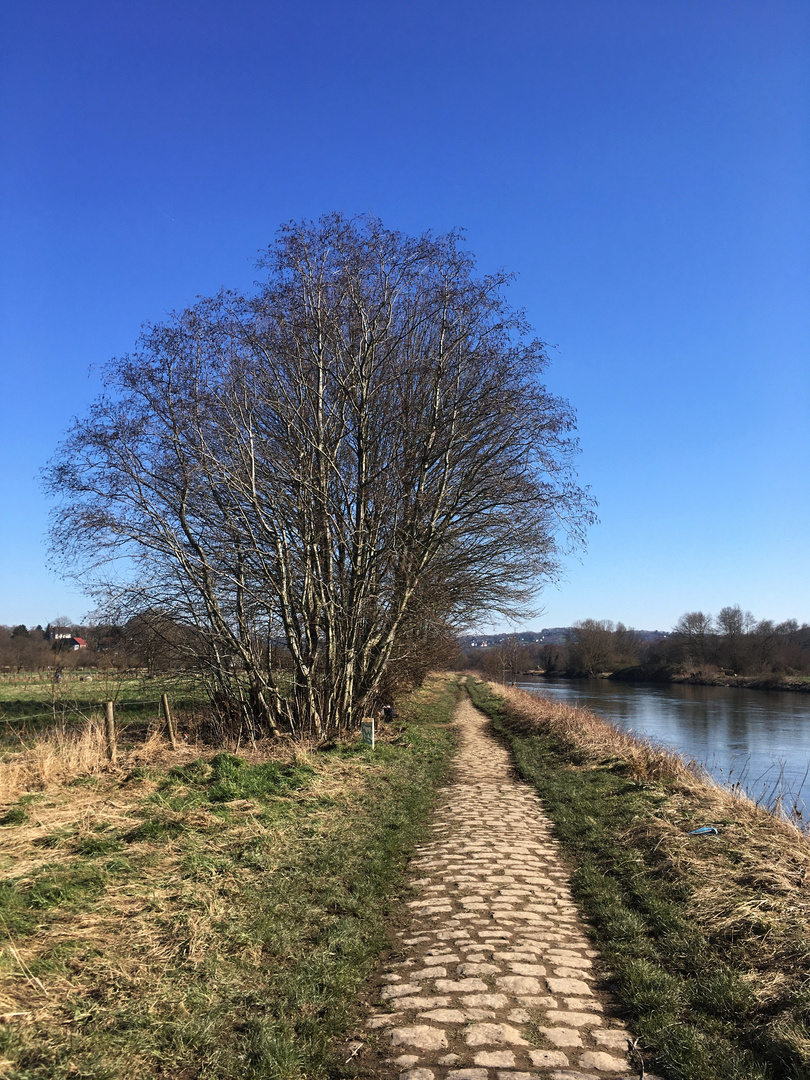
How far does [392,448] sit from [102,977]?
11725mm

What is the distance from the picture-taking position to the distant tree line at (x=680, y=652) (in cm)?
5375

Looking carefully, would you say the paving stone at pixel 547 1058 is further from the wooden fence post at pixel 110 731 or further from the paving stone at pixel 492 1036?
the wooden fence post at pixel 110 731

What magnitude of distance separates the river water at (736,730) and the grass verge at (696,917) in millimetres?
2363

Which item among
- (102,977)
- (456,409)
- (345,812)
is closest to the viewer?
(102,977)

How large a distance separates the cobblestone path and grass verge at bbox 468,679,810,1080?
235 mm

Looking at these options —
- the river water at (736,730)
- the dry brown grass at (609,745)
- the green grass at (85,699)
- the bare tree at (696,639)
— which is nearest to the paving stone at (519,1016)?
the dry brown grass at (609,745)

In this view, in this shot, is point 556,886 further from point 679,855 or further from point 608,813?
point 608,813

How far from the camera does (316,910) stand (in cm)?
495

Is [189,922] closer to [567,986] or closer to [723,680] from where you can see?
[567,986]

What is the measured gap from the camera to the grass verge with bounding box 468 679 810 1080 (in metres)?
3.30

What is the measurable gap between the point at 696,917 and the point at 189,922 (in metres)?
3.53

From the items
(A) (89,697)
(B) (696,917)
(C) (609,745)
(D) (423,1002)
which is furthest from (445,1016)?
(A) (89,697)

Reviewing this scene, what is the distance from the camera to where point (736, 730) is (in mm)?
25141

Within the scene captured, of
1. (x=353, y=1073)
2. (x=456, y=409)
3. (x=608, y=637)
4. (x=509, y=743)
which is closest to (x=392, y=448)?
(x=456, y=409)
